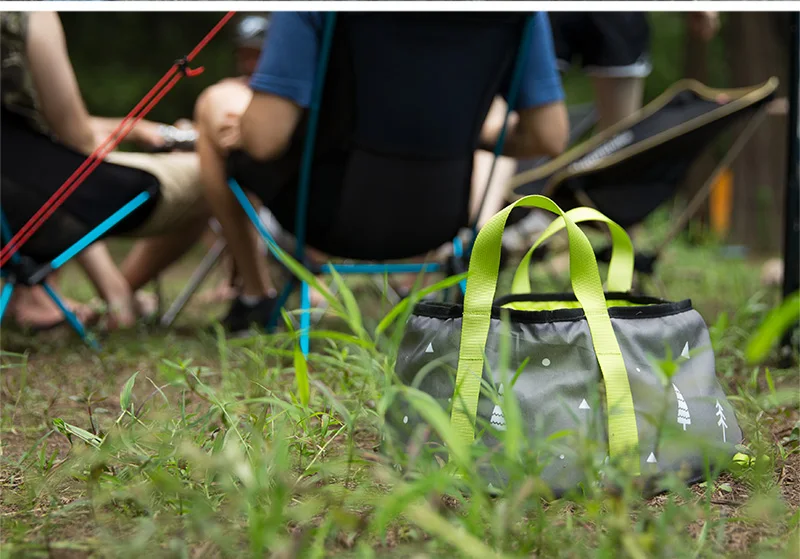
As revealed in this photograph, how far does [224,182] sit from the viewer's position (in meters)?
2.59

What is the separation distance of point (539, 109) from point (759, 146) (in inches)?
200

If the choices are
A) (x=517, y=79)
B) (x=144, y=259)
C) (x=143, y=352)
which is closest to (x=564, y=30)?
(x=517, y=79)

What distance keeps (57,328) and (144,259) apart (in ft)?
1.46

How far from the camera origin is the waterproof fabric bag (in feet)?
4.21

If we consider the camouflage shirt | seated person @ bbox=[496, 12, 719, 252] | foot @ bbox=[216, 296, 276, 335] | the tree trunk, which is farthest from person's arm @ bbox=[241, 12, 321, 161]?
the tree trunk

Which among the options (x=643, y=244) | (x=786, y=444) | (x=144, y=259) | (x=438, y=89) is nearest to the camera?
(x=786, y=444)

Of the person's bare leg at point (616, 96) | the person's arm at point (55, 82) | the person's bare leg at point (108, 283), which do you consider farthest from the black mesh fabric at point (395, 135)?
the person's bare leg at point (616, 96)

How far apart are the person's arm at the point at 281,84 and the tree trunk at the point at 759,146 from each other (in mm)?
4857

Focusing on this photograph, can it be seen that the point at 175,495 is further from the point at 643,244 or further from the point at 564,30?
the point at 643,244

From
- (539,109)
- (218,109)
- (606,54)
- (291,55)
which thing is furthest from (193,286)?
(606,54)

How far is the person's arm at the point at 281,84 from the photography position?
2.15 m

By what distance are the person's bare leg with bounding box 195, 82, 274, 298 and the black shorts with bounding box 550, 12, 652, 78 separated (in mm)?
1604

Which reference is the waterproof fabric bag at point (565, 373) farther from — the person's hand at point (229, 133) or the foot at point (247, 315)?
the foot at point (247, 315)

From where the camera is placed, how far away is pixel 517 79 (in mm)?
2303
